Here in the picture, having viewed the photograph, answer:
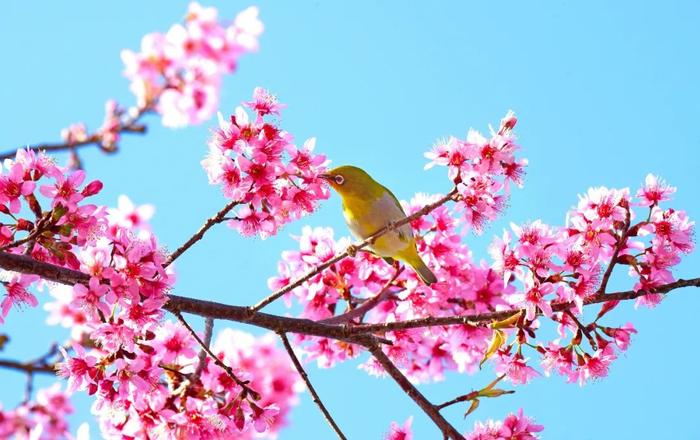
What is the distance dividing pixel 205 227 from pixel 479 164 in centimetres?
166

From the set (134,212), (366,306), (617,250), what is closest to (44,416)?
(134,212)

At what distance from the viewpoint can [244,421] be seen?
4.68 m

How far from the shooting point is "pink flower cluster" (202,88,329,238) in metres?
4.70

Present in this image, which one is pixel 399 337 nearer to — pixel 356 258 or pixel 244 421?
pixel 356 258

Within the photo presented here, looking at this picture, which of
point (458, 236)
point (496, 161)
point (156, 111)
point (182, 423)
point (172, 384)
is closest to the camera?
point (156, 111)

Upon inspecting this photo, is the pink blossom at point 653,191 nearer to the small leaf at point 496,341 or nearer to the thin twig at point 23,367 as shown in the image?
the small leaf at point 496,341

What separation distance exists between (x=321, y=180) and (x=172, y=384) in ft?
5.48

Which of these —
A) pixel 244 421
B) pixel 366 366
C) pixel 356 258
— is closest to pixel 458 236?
pixel 356 258

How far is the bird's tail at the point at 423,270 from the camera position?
602cm

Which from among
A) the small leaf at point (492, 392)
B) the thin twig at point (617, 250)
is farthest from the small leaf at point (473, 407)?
the thin twig at point (617, 250)

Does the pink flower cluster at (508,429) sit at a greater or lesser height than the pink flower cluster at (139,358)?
lesser

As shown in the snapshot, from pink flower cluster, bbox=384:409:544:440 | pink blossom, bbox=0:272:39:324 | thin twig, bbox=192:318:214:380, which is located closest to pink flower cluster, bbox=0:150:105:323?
pink blossom, bbox=0:272:39:324

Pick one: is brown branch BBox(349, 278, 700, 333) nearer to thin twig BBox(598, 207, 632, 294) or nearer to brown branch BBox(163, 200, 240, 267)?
thin twig BBox(598, 207, 632, 294)

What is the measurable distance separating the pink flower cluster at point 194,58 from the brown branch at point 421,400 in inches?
84.0
